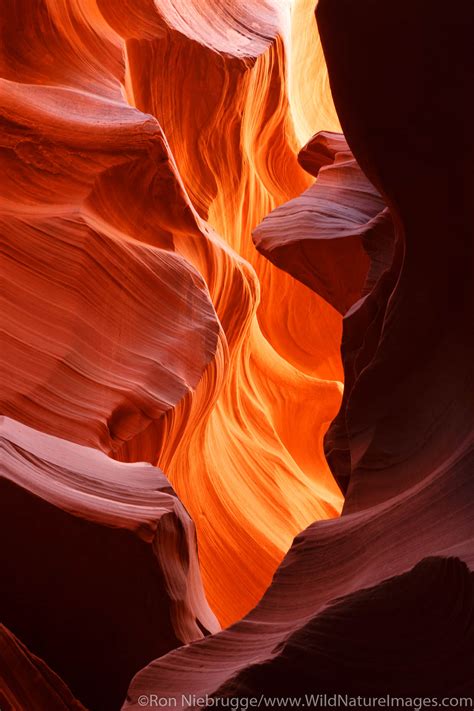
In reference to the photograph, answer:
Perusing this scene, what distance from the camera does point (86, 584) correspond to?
2168mm

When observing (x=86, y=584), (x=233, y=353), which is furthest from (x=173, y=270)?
(x=86, y=584)

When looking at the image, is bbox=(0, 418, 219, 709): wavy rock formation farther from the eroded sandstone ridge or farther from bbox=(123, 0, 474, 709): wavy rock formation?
bbox=(123, 0, 474, 709): wavy rock formation

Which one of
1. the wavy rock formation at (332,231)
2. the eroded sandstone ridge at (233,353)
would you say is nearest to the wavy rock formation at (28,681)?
the eroded sandstone ridge at (233,353)

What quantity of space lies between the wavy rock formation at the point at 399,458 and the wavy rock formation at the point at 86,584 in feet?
1.47

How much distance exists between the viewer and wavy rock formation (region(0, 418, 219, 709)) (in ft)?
7.04

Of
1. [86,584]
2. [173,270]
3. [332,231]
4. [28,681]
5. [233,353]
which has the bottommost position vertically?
[28,681]

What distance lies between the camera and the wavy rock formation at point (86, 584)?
214 cm

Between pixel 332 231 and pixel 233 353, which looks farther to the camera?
pixel 233 353

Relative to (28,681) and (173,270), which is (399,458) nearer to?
(28,681)

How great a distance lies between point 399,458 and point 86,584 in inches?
30.0

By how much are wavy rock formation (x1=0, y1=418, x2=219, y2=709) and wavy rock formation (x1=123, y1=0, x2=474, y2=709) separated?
0.45m

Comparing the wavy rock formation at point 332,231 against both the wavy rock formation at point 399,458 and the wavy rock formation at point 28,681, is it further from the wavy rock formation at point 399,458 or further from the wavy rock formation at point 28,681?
the wavy rock formation at point 28,681

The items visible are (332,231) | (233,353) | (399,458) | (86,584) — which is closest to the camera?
(399,458)

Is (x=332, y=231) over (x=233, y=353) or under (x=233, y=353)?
over
